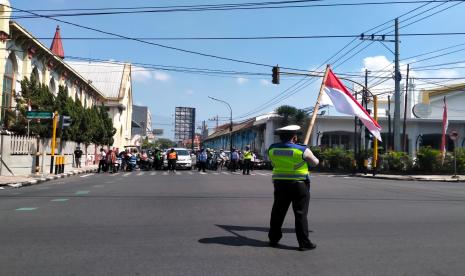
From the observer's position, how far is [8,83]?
3041 centimetres

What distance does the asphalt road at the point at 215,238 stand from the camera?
6051 mm

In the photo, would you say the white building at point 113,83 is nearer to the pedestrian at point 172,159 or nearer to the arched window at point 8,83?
the pedestrian at point 172,159

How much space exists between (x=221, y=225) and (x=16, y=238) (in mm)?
3458

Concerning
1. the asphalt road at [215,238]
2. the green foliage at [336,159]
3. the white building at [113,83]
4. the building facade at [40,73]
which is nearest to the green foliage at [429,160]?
the green foliage at [336,159]

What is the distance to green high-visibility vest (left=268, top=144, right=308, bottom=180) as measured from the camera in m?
7.16

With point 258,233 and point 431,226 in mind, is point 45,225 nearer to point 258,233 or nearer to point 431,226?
point 258,233

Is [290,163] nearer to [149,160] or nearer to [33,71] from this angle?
[33,71]

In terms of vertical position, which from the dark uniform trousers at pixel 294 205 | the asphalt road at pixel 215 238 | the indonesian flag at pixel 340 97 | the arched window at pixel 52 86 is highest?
the arched window at pixel 52 86

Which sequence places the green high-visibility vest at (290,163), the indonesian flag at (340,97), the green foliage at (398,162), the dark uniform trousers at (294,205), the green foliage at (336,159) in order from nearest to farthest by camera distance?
the dark uniform trousers at (294,205) < the green high-visibility vest at (290,163) < the indonesian flag at (340,97) < the green foliage at (398,162) < the green foliage at (336,159)

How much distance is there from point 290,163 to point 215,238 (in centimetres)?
176

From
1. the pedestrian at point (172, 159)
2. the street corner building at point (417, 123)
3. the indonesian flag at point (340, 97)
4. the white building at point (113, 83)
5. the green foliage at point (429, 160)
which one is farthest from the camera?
the white building at point (113, 83)

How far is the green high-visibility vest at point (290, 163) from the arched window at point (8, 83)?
25.4m

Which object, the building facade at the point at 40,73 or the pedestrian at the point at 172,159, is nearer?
the building facade at the point at 40,73

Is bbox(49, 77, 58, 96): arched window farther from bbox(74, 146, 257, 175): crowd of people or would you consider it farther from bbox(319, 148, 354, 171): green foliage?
bbox(319, 148, 354, 171): green foliage
